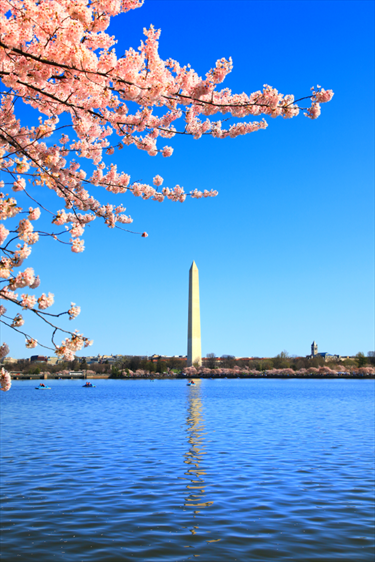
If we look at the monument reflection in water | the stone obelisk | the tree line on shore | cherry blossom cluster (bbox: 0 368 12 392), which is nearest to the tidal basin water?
the monument reflection in water

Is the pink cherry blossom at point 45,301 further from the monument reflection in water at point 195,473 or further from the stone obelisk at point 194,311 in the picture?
the stone obelisk at point 194,311

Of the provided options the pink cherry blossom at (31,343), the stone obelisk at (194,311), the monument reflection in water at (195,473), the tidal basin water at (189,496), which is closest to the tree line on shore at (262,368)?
the stone obelisk at (194,311)

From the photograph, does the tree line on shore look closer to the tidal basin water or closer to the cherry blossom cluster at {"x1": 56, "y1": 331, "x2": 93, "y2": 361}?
the tidal basin water

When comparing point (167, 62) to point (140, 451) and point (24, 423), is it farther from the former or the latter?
point (24, 423)

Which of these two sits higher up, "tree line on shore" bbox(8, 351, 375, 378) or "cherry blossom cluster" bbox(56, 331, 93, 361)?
"cherry blossom cluster" bbox(56, 331, 93, 361)

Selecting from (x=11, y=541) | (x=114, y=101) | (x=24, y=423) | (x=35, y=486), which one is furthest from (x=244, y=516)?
(x=24, y=423)

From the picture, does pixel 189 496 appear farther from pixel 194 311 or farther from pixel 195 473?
pixel 194 311

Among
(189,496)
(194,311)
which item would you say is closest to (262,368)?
(194,311)

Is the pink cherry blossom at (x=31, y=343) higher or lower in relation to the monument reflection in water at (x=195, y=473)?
A: higher

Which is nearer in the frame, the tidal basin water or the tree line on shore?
the tidal basin water

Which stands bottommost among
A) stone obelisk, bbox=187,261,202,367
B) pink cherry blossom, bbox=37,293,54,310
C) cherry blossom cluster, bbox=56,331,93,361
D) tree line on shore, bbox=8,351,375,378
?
tree line on shore, bbox=8,351,375,378

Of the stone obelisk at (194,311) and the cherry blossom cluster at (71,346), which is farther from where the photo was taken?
the stone obelisk at (194,311)

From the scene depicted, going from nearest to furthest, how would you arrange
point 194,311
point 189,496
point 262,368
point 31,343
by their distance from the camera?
point 31,343 → point 189,496 → point 194,311 → point 262,368

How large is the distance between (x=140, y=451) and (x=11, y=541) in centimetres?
968
